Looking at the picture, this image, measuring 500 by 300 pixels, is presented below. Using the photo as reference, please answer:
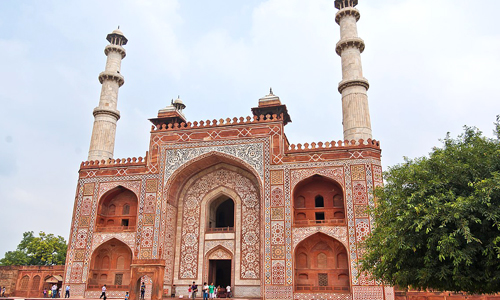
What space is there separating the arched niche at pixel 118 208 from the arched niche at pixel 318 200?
762cm

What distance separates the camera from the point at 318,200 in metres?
18.1

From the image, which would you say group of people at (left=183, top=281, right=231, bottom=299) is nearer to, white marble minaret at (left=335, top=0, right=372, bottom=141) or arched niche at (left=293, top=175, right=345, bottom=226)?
arched niche at (left=293, top=175, right=345, bottom=226)

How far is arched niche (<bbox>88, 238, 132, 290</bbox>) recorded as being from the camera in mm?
18312

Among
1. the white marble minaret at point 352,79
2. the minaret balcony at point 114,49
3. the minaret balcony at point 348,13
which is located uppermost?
the minaret balcony at point 348,13

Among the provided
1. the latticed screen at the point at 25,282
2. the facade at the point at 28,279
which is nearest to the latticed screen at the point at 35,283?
the facade at the point at 28,279

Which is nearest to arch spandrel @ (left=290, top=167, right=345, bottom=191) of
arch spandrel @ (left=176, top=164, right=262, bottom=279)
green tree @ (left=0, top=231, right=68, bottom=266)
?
arch spandrel @ (left=176, top=164, right=262, bottom=279)

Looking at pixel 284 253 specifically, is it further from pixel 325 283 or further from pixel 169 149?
pixel 169 149

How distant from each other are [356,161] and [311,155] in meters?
1.84

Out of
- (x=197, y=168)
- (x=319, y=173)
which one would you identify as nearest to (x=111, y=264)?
(x=197, y=168)

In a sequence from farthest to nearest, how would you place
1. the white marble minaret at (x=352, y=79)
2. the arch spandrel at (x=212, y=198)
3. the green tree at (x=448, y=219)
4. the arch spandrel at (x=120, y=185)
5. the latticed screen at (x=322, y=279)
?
the white marble minaret at (x=352, y=79), the arch spandrel at (x=120, y=185), the arch spandrel at (x=212, y=198), the latticed screen at (x=322, y=279), the green tree at (x=448, y=219)

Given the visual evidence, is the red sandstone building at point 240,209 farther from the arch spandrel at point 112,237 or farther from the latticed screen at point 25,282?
the latticed screen at point 25,282

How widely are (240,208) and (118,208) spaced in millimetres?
5935

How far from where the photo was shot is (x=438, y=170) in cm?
888

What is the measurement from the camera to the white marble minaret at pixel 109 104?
21812 mm
